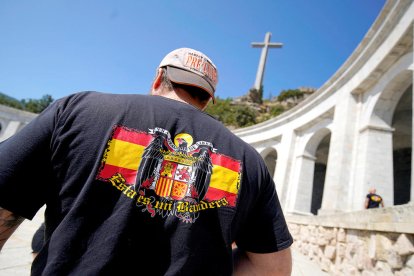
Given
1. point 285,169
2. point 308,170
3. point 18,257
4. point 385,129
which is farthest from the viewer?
point 285,169

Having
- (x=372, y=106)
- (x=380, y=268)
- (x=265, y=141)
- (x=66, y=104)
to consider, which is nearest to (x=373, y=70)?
(x=372, y=106)

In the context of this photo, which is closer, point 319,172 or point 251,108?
point 319,172

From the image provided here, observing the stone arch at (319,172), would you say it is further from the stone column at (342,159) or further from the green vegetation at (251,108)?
the green vegetation at (251,108)

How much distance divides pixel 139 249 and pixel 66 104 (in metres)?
0.68

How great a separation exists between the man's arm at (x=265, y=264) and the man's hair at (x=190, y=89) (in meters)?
0.89

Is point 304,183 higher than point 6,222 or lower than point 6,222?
higher

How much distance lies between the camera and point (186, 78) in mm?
1317

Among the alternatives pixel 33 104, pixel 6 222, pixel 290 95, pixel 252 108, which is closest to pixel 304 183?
pixel 6 222

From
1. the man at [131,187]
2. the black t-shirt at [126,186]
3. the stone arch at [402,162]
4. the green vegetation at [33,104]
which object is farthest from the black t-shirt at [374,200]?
the green vegetation at [33,104]

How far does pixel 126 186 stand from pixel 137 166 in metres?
Answer: 0.09

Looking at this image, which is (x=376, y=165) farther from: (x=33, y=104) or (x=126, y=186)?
(x=33, y=104)

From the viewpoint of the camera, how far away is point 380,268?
385 centimetres

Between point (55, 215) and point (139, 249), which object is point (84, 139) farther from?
point (139, 249)

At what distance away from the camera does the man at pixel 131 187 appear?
908mm
